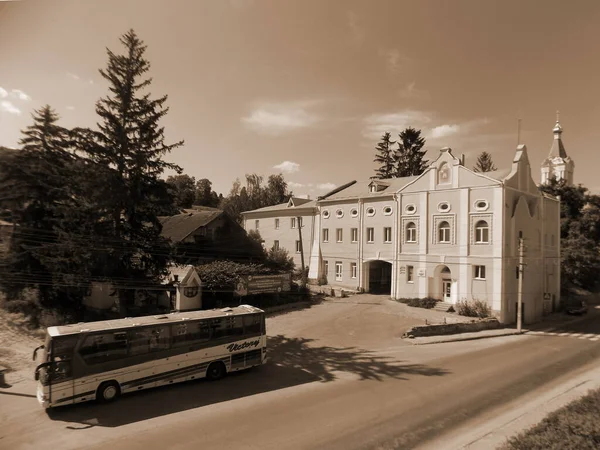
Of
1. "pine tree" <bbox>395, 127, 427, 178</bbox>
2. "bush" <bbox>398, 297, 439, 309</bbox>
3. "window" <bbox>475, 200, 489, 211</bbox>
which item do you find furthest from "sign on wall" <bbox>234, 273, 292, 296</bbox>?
"pine tree" <bbox>395, 127, 427, 178</bbox>

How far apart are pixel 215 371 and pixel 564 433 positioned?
12.3 meters

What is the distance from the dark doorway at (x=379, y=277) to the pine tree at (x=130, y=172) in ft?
77.0

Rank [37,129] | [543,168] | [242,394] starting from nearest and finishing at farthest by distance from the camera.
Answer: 1. [242,394]
2. [37,129]
3. [543,168]

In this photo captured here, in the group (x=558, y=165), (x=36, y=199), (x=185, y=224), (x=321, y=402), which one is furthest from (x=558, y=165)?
(x=36, y=199)

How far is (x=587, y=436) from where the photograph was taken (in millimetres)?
9477

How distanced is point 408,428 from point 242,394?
6196 mm

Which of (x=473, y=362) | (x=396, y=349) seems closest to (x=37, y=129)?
(x=396, y=349)

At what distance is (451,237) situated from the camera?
31.5 metres

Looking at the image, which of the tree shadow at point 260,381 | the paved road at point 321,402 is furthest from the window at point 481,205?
the tree shadow at point 260,381

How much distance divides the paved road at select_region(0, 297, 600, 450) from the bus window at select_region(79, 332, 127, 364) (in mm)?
1656

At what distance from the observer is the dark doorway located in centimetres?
3920

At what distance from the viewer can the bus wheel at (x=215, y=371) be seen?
15.7 meters

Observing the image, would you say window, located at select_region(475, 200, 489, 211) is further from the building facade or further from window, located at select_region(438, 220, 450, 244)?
window, located at select_region(438, 220, 450, 244)

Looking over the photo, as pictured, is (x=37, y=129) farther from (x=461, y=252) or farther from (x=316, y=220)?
(x=461, y=252)
